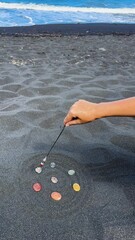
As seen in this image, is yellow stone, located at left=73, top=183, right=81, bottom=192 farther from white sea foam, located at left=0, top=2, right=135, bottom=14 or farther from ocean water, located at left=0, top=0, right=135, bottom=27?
white sea foam, located at left=0, top=2, right=135, bottom=14

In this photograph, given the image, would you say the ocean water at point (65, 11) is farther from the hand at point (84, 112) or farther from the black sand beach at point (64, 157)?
the hand at point (84, 112)

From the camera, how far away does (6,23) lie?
38.1 feet

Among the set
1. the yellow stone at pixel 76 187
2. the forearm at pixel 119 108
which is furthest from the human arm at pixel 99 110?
the yellow stone at pixel 76 187

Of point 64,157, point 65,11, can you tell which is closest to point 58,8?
point 65,11

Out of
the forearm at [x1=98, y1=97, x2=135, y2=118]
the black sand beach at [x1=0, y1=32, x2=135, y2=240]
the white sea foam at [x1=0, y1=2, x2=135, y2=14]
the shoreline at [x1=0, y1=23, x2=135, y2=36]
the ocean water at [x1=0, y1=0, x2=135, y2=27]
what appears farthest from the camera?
the white sea foam at [x1=0, y1=2, x2=135, y2=14]

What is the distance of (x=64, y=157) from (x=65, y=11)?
15.6m

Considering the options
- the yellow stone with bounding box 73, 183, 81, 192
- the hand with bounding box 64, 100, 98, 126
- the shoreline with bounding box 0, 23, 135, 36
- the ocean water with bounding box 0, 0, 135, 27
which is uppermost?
the hand with bounding box 64, 100, 98, 126

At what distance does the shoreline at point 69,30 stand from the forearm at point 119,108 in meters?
7.76

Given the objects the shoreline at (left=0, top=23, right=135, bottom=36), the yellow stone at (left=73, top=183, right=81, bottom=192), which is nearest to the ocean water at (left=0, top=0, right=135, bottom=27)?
the shoreline at (left=0, top=23, right=135, bottom=36)

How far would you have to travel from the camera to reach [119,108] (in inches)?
64.7

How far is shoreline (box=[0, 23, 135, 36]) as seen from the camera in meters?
9.10

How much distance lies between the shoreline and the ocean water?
1.90 meters

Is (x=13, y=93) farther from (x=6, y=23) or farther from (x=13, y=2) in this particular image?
(x=13, y=2)

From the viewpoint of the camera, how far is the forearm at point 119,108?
160cm
